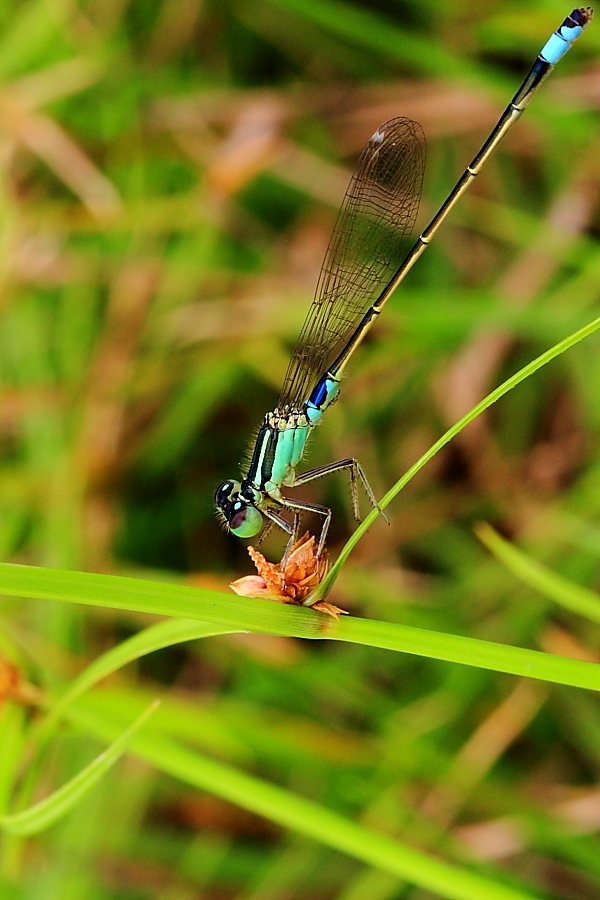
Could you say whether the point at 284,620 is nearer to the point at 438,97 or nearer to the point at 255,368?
the point at 255,368

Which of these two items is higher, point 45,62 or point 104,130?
point 45,62

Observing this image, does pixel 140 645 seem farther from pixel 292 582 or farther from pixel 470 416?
pixel 470 416

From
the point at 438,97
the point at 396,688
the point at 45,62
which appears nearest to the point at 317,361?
the point at 396,688

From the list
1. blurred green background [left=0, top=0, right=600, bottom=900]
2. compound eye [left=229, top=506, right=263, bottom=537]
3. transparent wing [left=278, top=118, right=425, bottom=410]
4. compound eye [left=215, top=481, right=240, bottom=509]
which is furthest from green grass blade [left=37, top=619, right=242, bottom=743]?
transparent wing [left=278, top=118, right=425, bottom=410]

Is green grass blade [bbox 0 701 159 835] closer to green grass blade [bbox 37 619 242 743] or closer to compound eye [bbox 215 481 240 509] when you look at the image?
green grass blade [bbox 37 619 242 743]

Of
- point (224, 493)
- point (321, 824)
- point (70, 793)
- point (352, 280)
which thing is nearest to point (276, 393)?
point (352, 280)
